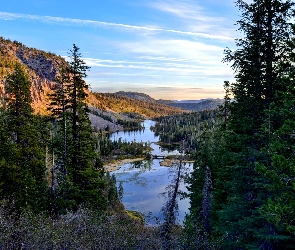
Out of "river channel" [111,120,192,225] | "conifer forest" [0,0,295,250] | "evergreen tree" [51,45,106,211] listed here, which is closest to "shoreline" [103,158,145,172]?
"river channel" [111,120,192,225]

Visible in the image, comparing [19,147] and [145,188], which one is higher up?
[19,147]

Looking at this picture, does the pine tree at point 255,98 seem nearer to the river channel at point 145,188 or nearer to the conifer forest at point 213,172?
the conifer forest at point 213,172

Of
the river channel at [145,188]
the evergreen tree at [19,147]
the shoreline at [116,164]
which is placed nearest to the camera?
the evergreen tree at [19,147]

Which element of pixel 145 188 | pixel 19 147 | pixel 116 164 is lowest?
pixel 116 164

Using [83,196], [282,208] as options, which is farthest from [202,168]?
[282,208]

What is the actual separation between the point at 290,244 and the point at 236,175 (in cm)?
417

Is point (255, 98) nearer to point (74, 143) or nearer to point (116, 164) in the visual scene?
point (74, 143)

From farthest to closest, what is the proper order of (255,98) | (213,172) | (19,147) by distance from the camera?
(213,172)
(19,147)
(255,98)

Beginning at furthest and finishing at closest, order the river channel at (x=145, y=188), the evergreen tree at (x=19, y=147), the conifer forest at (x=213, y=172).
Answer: the river channel at (x=145, y=188) → the evergreen tree at (x=19, y=147) → the conifer forest at (x=213, y=172)

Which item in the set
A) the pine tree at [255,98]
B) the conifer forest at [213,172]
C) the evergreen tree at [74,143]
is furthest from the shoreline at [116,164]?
the pine tree at [255,98]

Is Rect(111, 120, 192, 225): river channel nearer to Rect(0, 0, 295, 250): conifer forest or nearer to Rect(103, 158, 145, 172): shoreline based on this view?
Rect(103, 158, 145, 172): shoreline

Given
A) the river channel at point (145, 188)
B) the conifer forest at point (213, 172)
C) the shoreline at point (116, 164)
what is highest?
the conifer forest at point (213, 172)

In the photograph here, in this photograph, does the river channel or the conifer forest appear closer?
the conifer forest

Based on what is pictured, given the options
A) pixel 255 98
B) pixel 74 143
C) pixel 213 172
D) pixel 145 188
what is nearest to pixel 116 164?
pixel 145 188
